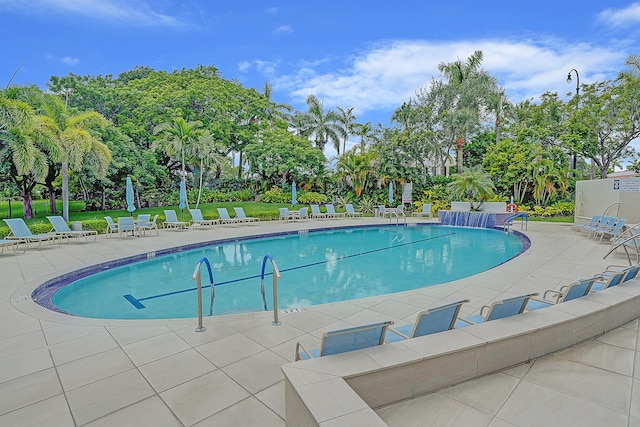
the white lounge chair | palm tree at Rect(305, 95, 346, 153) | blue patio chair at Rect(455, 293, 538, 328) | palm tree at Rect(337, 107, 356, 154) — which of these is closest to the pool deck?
blue patio chair at Rect(455, 293, 538, 328)

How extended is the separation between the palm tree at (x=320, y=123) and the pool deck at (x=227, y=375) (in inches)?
1050

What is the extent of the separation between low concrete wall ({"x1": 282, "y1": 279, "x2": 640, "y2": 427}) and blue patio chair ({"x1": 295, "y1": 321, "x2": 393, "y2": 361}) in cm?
5

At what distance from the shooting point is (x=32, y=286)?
585cm

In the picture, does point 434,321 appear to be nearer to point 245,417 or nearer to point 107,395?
point 245,417

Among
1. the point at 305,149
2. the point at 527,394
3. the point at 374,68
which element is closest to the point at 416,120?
the point at 374,68

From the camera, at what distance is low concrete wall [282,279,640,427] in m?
1.85

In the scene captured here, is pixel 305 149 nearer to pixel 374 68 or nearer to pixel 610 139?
pixel 374 68

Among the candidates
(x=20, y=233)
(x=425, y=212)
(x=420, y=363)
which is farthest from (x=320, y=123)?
(x=420, y=363)

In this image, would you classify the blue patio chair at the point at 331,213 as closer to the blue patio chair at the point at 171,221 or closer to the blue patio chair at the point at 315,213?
the blue patio chair at the point at 315,213

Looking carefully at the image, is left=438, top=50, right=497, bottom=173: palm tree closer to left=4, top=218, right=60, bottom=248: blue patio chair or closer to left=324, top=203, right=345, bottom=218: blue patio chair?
left=324, top=203, right=345, bottom=218: blue patio chair

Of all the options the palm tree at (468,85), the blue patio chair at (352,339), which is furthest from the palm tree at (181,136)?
the palm tree at (468,85)

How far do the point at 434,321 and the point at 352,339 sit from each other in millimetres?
793

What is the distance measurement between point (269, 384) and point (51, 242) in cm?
1188

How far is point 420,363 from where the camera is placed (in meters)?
2.36
